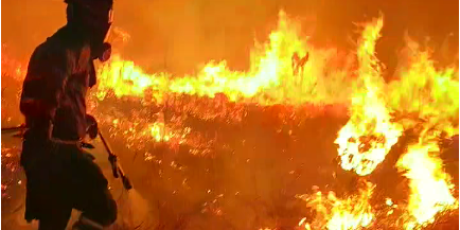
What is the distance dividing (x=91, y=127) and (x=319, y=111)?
1108 millimetres

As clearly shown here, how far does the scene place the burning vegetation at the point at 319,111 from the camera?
7.22ft

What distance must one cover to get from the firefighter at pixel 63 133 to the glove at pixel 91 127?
0.6 inches

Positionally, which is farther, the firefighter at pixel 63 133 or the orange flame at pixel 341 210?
the orange flame at pixel 341 210

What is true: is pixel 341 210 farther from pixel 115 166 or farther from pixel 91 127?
pixel 91 127

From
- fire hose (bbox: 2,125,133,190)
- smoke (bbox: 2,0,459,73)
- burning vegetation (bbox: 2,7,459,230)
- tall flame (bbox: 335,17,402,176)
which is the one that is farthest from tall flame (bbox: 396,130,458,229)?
fire hose (bbox: 2,125,133,190)

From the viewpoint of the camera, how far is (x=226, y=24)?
7.39 feet

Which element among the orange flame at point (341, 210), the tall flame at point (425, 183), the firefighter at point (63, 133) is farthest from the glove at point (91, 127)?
the tall flame at point (425, 183)

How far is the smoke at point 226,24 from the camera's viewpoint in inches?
87.0

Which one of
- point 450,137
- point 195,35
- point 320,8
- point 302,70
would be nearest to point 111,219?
point 195,35

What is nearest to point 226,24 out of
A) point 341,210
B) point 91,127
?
point 91,127

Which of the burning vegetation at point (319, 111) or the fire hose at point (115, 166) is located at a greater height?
the burning vegetation at point (319, 111)

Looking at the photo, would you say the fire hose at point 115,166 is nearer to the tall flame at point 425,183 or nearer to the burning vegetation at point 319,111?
the burning vegetation at point 319,111

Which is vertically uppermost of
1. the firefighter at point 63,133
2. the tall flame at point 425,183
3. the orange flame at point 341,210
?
the tall flame at point 425,183

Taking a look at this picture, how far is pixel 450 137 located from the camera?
221 cm
